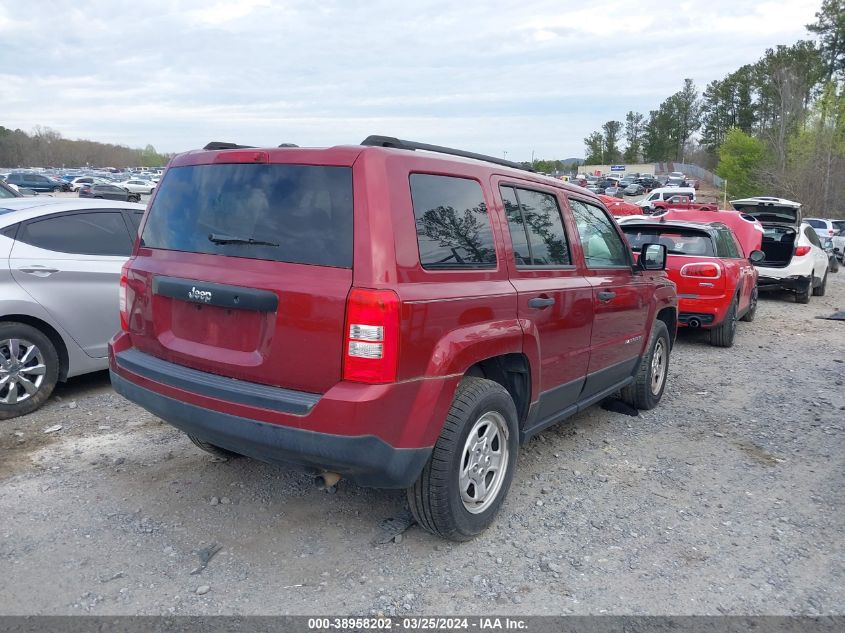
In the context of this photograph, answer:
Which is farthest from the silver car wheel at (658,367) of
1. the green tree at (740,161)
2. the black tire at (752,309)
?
the green tree at (740,161)

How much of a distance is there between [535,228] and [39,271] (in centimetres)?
388

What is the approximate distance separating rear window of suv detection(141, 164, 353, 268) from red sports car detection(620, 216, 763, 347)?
19.9ft

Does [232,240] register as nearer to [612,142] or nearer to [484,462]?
[484,462]

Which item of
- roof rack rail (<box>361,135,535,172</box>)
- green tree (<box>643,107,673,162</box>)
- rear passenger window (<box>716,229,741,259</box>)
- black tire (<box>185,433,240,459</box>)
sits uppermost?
green tree (<box>643,107,673,162</box>)

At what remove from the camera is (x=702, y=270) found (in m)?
8.49

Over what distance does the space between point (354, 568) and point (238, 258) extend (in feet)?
5.20

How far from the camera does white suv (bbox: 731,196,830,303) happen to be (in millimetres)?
13047

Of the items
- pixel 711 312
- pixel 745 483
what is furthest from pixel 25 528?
pixel 711 312

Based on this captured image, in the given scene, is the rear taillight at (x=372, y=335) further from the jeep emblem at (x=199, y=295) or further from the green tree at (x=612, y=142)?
the green tree at (x=612, y=142)

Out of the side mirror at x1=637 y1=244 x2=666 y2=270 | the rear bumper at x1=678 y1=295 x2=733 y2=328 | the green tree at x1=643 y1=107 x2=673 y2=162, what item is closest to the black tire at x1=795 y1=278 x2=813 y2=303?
the rear bumper at x1=678 y1=295 x2=733 y2=328

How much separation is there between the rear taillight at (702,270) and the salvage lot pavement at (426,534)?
3190 millimetres

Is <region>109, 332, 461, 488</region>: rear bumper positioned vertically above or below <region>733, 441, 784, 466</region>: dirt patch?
above

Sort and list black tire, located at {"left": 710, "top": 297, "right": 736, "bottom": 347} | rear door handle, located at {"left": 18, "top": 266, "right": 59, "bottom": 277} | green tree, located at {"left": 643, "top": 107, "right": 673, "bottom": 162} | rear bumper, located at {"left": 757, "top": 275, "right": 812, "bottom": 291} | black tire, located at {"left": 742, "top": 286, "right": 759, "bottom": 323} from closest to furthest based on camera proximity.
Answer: rear door handle, located at {"left": 18, "top": 266, "right": 59, "bottom": 277}, black tire, located at {"left": 710, "top": 297, "right": 736, "bottom": 347}, black tire, located at {"left": 742, "top": 286, "right": 759, "bottom": 323}, rear bumper, located at {"left": 757, "top": 275, "right": 812, "bottom": 291}, green tree, located at {"left": 643, "top": 107, "right": 673, "bottom": 162}

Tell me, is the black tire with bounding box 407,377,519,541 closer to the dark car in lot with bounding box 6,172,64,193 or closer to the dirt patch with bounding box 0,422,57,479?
the dirt patch with bounding box 0,422,57,479
